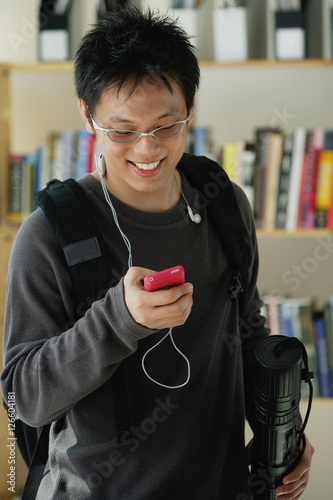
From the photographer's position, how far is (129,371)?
996 mm

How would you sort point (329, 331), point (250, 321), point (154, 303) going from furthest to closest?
1. point (329, 331)
2. point (250, 321)
3. point (154, 303)

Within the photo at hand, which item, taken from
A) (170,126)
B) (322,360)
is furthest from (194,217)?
(322,360)

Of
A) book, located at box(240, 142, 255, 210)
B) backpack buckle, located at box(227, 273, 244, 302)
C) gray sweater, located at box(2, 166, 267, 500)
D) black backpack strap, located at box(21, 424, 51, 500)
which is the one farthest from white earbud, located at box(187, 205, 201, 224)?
book, located at box(240, 142, 255, 210)

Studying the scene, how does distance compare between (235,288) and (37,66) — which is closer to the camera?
(235,288)

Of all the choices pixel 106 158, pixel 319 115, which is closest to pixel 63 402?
pixel 106 158

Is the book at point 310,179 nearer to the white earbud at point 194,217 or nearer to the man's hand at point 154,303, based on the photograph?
the white earbud at point 194,217

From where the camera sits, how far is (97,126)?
3.25ft

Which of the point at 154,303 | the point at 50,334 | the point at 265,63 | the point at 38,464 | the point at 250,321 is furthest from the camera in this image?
the point at 265,63

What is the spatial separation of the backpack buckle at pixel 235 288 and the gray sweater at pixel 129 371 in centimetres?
1

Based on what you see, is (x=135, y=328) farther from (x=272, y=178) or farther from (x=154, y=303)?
(x=272, y=178)

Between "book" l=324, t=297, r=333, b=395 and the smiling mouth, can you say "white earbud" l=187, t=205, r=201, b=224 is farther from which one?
"book" l=324, t=297, r=333, b=395

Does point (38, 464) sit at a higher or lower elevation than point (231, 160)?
lower

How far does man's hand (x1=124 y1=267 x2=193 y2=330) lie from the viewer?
811 mm

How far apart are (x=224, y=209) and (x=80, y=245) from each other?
316mm
